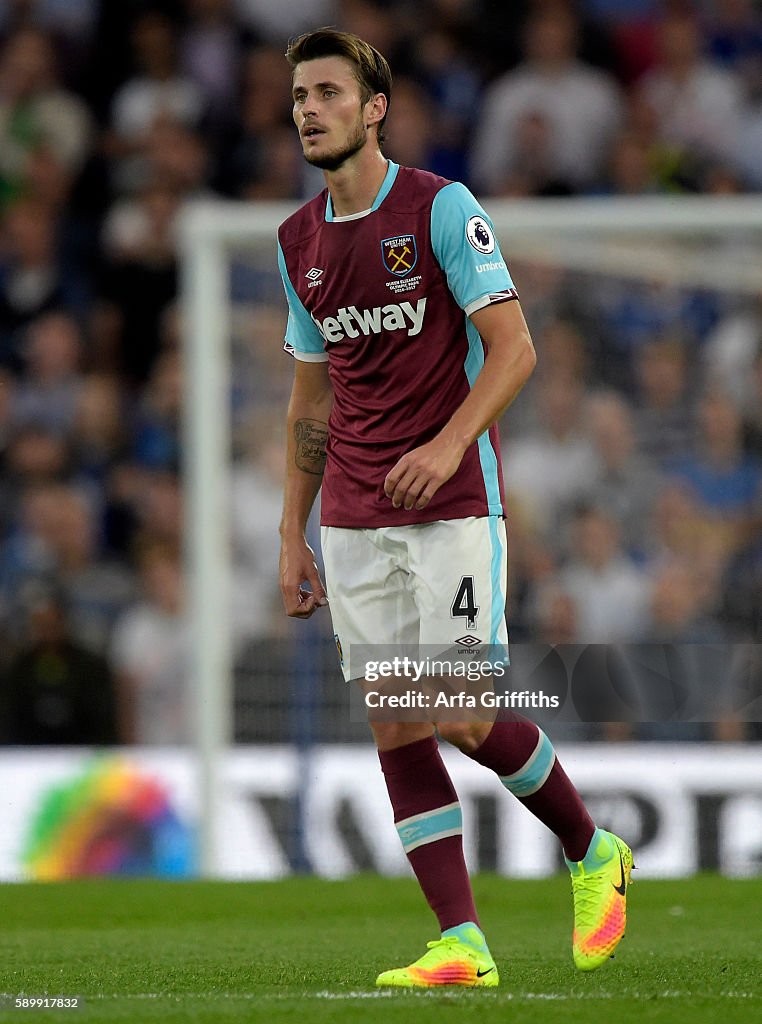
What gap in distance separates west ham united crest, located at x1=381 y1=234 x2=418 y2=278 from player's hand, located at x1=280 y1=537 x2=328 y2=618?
76 cm

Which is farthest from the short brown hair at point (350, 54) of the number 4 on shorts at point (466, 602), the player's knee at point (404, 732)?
the player's knee at point (404, 732)

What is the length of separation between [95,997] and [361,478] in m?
1.34

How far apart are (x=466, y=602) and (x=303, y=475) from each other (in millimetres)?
683

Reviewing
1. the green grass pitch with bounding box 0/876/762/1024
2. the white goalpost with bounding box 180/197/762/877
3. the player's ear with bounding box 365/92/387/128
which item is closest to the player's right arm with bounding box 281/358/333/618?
the player's ear with bounding box 365/92/387/128

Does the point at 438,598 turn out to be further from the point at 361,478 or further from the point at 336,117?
the point at 336,117

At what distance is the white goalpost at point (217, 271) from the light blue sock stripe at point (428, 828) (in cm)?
395

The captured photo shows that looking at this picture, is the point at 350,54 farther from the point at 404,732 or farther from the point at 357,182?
the point at 404,732

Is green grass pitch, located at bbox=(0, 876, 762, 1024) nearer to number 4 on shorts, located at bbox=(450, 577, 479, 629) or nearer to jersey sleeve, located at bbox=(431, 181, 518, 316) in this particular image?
number 4 on shorts, located at bbox=(450, 577, 479, 629)

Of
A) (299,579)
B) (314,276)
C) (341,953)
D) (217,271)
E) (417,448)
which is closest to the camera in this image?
(417,448)

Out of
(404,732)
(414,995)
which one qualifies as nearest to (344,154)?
(404,732)

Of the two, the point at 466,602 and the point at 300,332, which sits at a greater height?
the point at 300,332

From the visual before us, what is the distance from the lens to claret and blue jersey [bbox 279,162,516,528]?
14.2ft

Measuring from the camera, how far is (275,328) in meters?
8.68

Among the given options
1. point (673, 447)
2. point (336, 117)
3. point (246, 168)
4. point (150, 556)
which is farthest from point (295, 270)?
point (246, 168)
